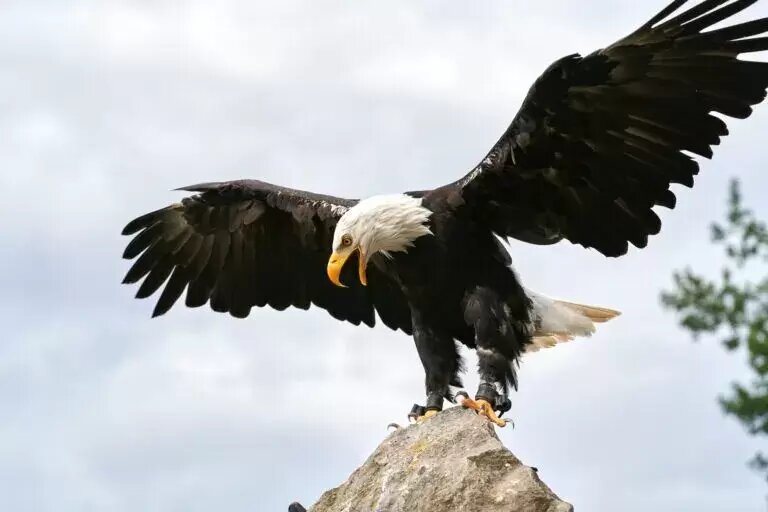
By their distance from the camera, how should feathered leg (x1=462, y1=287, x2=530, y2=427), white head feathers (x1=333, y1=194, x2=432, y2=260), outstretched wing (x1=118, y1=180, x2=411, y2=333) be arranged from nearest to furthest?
feathered leg (x1=462, y1=287, x2=530, y2=427) → white head feathers (x1=333, y1=194, x2=432, y2=260) → outstretched wing (x1=118, y1=180, x2=411, y2=333)

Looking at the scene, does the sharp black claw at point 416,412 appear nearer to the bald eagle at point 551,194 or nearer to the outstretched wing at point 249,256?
the bald eagle at point 551,194

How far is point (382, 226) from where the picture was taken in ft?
27.8

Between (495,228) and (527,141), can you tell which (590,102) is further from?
(495,228)

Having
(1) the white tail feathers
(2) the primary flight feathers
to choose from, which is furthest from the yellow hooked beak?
(1) the white tail feathers

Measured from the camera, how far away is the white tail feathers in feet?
29.9

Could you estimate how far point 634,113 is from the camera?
27.4 ft

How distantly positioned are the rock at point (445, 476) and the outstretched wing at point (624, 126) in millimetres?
1554

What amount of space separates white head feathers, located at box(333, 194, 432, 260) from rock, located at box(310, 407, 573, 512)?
3.84ft

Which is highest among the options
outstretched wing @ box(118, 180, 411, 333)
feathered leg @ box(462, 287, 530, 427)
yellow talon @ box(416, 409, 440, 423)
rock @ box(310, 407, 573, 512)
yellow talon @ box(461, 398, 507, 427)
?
outstretched wing @ box(118, 180, 411, 333)

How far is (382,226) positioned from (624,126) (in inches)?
63.1

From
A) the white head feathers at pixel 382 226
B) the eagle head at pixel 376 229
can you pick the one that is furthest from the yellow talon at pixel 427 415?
the white head feathers at pixel 382 226

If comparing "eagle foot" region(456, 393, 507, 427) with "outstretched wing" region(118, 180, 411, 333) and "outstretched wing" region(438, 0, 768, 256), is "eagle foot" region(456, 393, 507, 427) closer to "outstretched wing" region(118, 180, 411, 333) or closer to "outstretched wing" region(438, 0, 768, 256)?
"outstretched wing" region(438, 0, 768, 256)

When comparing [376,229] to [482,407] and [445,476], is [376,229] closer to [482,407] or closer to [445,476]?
[482,407]

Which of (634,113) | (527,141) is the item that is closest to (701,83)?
(634,113)
